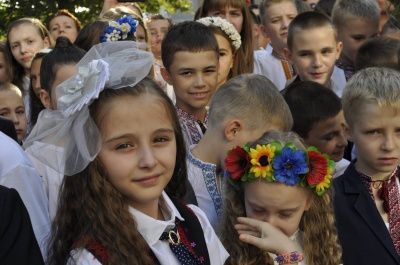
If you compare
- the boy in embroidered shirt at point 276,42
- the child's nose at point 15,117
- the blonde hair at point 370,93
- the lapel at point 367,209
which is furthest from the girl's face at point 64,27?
the lapel at point 367,209

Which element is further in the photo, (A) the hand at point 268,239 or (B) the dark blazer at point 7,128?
(B) the dark blazer at point 7,128

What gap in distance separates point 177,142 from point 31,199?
2.83 ft

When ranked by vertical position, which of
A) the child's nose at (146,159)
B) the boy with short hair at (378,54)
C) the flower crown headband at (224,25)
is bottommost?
the child's nose at (146,159)

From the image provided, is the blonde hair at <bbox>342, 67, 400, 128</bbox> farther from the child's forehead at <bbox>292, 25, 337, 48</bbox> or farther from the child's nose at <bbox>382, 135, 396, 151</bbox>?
Result: the child's forehead at <bbox>292, 25, 337, 48</bbox>

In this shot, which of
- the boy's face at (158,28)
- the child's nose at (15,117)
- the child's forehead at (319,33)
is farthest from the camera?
the boy's face at (158,28)

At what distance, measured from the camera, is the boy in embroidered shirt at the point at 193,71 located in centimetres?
504

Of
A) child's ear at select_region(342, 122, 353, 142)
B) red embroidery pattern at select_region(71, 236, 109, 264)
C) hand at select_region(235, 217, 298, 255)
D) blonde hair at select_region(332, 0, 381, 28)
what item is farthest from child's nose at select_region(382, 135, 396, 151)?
blonde hair at select_region(332, 0, 381, 28)

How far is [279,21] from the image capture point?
7566 mm

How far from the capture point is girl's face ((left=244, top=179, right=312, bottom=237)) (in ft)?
12.0

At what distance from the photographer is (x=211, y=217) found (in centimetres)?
418

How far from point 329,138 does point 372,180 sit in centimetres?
72

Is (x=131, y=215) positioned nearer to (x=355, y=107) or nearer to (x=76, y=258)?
(x=76, y=258)

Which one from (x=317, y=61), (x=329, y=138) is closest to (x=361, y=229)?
(x=329, y=138)

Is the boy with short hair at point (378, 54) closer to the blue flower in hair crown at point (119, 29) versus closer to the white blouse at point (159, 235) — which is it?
the blue flower in hair crown at point (119, 29)
